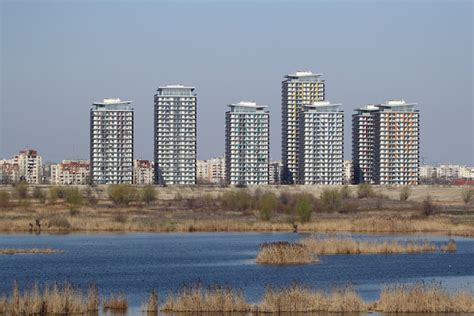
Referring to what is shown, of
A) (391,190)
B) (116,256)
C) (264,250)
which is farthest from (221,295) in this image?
(391,190)

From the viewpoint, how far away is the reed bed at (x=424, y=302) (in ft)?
97.8

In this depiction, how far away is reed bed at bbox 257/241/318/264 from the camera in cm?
4491

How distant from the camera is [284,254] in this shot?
44.8 metres

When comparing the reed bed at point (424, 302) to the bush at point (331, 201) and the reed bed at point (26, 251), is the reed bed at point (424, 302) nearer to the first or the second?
the reed bed at point (26, 251)

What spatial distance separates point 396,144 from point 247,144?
2456 cm

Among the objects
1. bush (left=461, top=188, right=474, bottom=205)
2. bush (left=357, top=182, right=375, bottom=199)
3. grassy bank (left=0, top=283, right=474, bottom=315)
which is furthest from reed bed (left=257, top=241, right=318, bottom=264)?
bush (left=357, top=182, right=375, bottom=199)

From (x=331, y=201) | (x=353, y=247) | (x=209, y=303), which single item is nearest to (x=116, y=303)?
(x=209, y=303)

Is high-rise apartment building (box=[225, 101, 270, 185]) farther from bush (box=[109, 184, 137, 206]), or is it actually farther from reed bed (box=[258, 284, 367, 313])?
reed bed (box=[258, 284, 367, 313])

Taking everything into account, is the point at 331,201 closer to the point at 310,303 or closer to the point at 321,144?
the point at 321,144

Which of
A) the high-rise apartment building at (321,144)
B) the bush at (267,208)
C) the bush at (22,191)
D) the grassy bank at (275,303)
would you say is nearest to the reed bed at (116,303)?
the grassy bank at (275,303)

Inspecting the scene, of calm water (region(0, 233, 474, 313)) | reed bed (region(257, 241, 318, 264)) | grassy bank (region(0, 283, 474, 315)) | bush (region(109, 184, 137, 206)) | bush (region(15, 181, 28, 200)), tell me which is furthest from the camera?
bush (region(15, 181, 28, 200))

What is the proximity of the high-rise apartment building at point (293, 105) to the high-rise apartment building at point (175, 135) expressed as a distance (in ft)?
63.9

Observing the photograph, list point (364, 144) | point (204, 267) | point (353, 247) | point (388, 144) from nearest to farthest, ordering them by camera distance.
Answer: point (204, 267) < point (353, 247) < point (388, 144) < point (364, 144)

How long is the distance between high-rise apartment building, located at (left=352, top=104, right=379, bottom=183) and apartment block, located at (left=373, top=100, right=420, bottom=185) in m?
1.45
